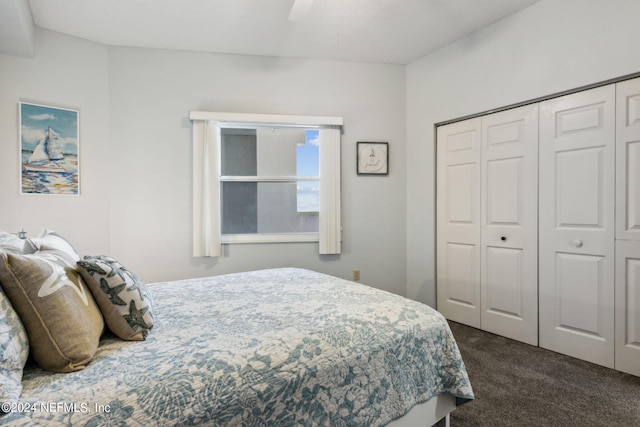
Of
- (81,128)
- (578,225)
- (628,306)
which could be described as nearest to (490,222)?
(578,225)

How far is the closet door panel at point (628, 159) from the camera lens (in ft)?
6.92

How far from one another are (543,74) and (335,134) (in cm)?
179

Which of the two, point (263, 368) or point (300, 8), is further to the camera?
point (300, 8)

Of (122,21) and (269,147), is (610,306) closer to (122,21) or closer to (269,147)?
(269,147)

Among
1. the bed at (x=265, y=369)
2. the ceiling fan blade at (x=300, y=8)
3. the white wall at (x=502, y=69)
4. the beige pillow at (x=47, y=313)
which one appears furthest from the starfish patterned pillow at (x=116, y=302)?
the white wall at (x=502, y=69)

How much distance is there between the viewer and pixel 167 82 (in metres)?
3.19

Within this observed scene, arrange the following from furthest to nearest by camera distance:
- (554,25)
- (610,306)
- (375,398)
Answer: (554,25), (610,306), (375,398)

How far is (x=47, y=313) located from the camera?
0.97 metres

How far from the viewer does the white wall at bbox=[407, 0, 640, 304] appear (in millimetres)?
2211

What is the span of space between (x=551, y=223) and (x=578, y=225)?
0.17m

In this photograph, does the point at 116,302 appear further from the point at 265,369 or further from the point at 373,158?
the point at 373,158

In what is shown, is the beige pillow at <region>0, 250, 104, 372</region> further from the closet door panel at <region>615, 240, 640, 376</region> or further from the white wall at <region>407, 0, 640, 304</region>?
the white wall at <region>407, 0, 640, 304</region>

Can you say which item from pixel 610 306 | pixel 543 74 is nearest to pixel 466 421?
pixel 610 306

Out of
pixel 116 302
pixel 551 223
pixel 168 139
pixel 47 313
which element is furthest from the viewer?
pixel 168 139
